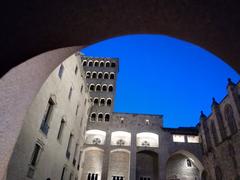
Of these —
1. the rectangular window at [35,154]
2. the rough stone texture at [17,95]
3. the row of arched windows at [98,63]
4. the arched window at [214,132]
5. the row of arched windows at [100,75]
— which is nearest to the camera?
the rough stone texture at [17,95]

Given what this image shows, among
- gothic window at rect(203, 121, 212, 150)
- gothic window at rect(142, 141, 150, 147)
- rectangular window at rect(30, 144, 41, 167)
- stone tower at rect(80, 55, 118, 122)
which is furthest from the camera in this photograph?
stone tower at rect(80, 55, 118, 122)

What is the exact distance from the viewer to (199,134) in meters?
31.4

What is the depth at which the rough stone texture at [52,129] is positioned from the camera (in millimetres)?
10867

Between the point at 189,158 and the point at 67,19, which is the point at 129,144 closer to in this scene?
the point at 189,158

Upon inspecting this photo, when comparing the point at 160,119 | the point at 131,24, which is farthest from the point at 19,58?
the point at 160,119

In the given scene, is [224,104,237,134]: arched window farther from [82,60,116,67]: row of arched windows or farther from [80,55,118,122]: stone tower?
[82,60,116,67]: row of arched windows

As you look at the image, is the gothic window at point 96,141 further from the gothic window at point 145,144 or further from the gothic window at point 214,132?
the gothic window at point 214,132

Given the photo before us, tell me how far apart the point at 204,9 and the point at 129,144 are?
28198 mm

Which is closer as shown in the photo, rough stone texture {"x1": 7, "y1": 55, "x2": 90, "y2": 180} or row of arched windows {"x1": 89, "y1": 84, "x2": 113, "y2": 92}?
rough stone texture {"x1": 7, "y1": 55, "x2": 90, "y2": 180}

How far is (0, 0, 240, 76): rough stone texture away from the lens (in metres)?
4.20

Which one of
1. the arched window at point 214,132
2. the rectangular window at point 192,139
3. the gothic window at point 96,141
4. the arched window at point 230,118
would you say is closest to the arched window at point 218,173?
the arched window at point 214,132

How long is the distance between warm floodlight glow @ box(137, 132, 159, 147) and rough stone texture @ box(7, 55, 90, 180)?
1274cm

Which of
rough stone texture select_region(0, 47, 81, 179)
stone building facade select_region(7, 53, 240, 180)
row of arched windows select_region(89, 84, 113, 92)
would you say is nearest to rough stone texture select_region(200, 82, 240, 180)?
stone building facade select_region(7, 53, 240, 180)

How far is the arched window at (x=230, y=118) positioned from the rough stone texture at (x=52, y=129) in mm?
17989
